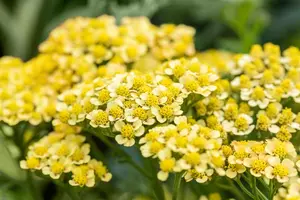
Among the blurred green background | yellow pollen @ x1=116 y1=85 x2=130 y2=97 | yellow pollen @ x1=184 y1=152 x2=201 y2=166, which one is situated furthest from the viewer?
the blurred green background

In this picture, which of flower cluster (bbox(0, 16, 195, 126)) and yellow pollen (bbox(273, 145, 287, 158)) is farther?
flower cluster (bbox(0, 16, 195, 126))

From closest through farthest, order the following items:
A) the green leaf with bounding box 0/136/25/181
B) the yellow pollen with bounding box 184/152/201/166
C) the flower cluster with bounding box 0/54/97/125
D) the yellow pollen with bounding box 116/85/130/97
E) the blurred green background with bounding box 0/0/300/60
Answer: the yellow pollen with bounding box 184/152/201/166 < the yellow pollen with bounding box 116/85/130/97 < the flower cluster with bounding box 0/54/97/125 < the green leaf with bounding box 0/136/25/181 < the blurred green background with bounding box 0/0/300/60

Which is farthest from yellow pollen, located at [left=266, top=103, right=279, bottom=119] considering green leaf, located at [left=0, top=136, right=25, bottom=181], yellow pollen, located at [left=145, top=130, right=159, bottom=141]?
green leaf, located at [left=0, top=136, right=25, bottom=181]

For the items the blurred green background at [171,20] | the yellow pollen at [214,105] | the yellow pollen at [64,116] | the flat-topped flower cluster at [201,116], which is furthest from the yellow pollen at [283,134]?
the blurred green background at [171,20]

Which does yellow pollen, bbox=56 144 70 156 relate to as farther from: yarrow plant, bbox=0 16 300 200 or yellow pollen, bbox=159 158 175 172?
yellow pollen, bbox=159 158 175 172

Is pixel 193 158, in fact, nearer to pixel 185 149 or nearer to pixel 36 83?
pixel 185 149

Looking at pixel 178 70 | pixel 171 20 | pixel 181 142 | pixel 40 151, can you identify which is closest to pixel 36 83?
pixel 40 151

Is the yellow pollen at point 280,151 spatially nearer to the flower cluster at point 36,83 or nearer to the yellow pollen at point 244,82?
the yellow pollen at point 244,82
